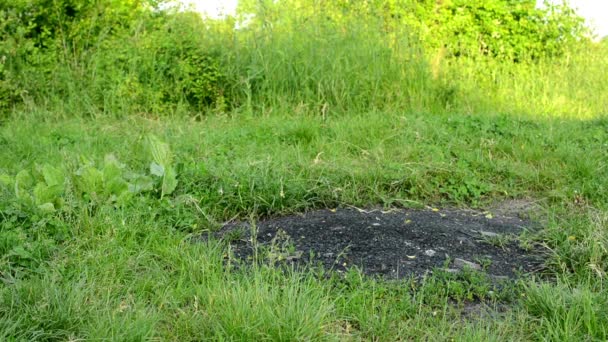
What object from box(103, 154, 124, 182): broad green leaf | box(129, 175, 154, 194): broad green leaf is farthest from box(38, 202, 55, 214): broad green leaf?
box(129, 175, 154, 194): broad green leaf

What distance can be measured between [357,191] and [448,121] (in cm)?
215

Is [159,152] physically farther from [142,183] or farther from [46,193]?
[46,193]

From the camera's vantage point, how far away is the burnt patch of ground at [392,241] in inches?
119

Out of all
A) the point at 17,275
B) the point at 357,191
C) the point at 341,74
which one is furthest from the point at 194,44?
the point at 17,275

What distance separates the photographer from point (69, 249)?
299 cm

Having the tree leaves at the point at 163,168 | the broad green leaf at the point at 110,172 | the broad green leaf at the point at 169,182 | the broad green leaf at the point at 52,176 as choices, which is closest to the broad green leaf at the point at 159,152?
the tree leaves at the point at 163,168

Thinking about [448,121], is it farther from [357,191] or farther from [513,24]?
[513,24]

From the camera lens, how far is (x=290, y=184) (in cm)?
397

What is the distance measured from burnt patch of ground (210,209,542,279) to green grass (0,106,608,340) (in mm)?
151

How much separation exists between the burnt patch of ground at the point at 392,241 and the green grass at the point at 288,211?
0.15 meters

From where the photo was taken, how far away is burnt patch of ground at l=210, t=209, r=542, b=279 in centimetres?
303

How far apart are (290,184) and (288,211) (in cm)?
21

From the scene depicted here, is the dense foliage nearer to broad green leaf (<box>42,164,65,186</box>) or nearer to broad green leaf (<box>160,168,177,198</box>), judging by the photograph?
broad green leaf (<box>160,168,177,198</box>)

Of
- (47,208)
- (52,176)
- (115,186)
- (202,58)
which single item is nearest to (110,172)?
(115,186)
